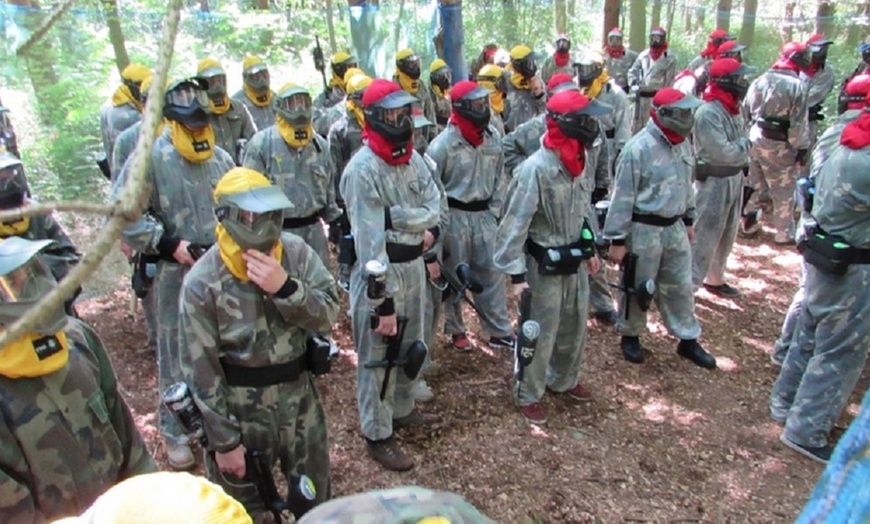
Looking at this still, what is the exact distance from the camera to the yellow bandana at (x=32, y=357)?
7.86 ft

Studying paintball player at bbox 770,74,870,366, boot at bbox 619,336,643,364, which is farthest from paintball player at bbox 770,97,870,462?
boot at bbox 619,336,643,364

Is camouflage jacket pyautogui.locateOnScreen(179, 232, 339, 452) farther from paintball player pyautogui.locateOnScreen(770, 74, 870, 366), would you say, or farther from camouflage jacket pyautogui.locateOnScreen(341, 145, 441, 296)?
A: paintball player pyautogui.locateOnScreen(770, 74, 870, 366)

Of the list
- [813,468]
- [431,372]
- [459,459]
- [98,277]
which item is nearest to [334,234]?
[431,372]

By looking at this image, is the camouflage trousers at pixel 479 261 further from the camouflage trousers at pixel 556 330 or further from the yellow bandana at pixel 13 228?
the yellow bandana at pixel 13 228

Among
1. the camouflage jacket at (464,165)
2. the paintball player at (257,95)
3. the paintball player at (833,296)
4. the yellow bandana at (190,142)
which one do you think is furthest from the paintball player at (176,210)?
the paintball player at (833,296)

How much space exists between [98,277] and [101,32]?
3084 mm

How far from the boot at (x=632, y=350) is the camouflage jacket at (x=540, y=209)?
1.70 meters

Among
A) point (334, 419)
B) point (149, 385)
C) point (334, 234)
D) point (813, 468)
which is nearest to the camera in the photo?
point (813, 468)

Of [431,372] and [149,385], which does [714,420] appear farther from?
[149,385]

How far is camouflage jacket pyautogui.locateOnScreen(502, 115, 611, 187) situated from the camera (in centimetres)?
702

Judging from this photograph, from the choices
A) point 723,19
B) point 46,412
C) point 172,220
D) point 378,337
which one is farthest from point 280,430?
point 723,19

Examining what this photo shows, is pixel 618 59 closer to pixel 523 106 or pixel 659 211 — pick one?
pixel 523 106

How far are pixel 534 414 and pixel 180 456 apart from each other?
2685mm

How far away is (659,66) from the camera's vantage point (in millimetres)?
12406
